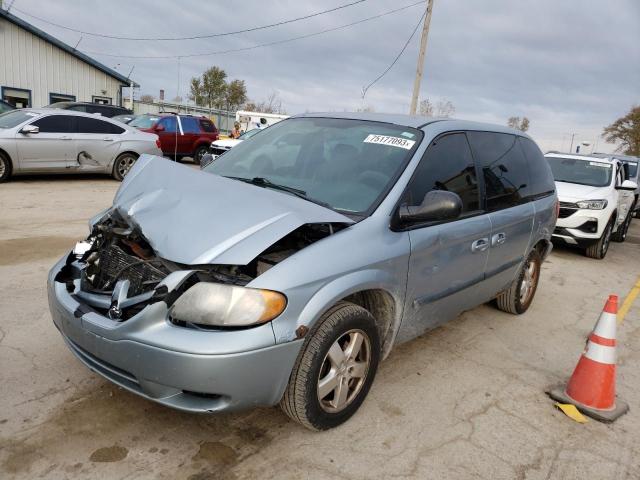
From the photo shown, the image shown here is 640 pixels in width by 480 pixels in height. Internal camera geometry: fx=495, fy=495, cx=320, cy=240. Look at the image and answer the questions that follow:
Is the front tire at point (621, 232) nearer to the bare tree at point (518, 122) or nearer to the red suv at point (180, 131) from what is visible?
the red suv at point (180, 131)

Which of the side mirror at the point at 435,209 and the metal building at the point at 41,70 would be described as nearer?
the side mirror at the point at 435,209

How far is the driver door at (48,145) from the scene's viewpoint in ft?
31.6

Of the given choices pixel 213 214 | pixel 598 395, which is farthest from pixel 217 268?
pixel 598 395

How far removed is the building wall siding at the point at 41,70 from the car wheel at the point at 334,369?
24.1m

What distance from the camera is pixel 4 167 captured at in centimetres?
952

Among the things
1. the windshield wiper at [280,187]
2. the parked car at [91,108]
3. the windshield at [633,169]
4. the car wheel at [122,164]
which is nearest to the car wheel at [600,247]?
the windshield at [633,169]

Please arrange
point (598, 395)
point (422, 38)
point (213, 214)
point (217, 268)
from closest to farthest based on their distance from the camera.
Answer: point (217, 268) < point (213, 214) < point (598, 395) < point (422, 38)

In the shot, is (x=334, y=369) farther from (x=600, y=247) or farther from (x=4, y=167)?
(x=4, y=167)

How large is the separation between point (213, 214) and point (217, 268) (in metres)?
0.35

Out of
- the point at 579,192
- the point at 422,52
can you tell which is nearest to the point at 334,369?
the point at 579,192

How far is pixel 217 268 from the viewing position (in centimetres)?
237

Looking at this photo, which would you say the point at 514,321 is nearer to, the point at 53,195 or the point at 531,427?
the point at 531,427

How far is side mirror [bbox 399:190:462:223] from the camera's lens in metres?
2.78

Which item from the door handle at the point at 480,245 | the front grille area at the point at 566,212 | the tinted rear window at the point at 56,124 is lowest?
the front grille area at the point at 566,212
